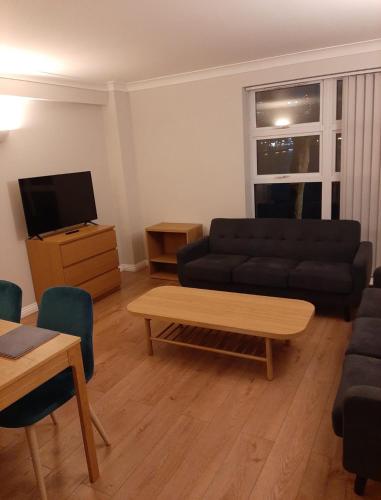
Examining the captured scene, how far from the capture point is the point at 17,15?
246 centimetres

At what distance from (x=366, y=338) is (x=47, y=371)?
178 centimetres

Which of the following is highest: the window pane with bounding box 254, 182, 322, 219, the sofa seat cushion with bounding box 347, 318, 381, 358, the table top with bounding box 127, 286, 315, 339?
the window pane with bounding box 254, 182, 322, 219

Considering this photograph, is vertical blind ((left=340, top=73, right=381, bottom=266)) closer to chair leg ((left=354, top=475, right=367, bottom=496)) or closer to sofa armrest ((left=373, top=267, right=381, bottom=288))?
sofa armrest ((left=373, top=267, right=381, bottom=288))

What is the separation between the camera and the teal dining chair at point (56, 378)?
5.81 ft

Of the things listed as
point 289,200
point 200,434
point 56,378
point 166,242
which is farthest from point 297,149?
point 56,378

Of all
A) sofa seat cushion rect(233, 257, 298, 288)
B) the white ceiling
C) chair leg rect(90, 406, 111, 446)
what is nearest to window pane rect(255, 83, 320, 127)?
the white ceiling

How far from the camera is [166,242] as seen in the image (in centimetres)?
524

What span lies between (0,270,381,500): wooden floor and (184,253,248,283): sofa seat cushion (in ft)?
3.28

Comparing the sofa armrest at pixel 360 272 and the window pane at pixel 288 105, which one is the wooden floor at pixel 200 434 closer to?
the sofa armrest at pixel 360 272

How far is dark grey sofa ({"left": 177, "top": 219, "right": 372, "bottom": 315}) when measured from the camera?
11.5ft

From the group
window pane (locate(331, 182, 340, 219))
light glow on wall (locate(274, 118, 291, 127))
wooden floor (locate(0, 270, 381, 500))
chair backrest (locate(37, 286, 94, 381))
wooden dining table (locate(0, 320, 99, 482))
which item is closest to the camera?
wooden dining table (locate(0, 320, 99, 482))

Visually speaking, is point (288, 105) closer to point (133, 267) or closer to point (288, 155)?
point (288, 155)

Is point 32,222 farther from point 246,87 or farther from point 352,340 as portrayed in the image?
point 352,340

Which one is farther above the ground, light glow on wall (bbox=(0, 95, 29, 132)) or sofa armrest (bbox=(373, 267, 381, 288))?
light glow on wall (bbox=(0, 95, 29, 132))
